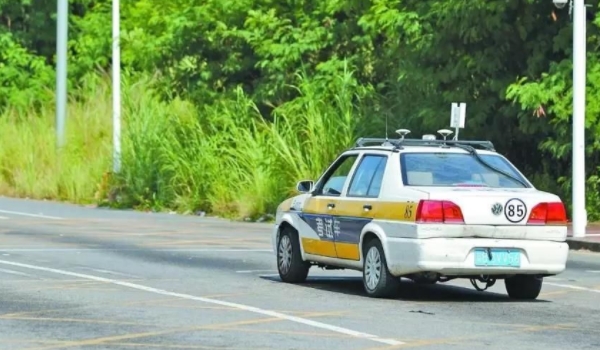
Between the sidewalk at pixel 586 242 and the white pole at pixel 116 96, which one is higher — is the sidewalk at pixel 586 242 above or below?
below

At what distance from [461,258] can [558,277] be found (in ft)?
13.6

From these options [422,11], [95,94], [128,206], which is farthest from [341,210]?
→ [95,94]

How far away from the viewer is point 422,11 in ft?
105

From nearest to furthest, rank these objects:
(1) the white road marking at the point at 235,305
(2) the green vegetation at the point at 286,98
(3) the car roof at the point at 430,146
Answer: (1) the white road marking at the point at 235,305
(3) the car roof at the point at 430,146
(2) the green vegetation at the point at 286,98

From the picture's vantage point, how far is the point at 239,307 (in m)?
15.4

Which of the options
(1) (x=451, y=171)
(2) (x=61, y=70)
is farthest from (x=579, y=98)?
(2) (x=61, y=70)

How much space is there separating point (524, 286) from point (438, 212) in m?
1.56

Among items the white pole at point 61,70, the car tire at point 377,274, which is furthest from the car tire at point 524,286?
the white pole at point 61,70

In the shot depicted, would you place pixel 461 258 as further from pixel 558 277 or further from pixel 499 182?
pixel 558 277

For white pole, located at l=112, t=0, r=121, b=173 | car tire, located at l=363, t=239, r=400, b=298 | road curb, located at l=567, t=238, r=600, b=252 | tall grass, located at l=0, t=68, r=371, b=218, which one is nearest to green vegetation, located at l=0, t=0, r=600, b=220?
tall grass, located at l=0, t=68, r=371, b=218

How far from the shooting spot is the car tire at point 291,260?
59.9 ft

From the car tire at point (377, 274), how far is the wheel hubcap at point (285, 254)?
1731 millimetres

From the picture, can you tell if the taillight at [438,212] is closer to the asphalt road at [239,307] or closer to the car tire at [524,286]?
the asphalt road at [239,307]

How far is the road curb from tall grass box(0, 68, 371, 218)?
8753mm
